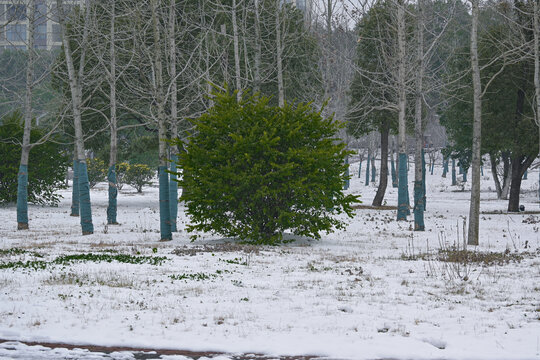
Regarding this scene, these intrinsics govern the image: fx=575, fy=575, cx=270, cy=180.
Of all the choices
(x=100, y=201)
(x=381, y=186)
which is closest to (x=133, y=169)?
(x=100, y=201)

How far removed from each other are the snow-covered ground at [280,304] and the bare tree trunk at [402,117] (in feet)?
29.7

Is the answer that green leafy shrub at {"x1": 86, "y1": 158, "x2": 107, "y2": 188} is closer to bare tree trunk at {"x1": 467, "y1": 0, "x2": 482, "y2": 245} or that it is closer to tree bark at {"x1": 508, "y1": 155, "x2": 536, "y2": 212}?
tree bark at {"x1": 508, "y1": 155, "x2": 536, "y2": 212}

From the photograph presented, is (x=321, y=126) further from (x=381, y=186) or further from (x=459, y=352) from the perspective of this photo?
(x=381, y=186)

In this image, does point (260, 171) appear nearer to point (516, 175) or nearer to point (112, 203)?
point (112, 203)

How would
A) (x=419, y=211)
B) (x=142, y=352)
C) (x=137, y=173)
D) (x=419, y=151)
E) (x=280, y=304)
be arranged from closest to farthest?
(x=142, y=352) < (x=280, y=304) < (x=419, y=211) < (x=419, y=151) < (x=137, y=173)

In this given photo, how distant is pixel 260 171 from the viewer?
52.0ft

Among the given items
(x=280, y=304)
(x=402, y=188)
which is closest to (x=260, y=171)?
(x=280, y=304)

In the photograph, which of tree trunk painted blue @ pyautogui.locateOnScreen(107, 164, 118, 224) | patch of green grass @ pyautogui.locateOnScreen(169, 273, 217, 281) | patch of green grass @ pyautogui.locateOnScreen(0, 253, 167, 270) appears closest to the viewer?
patch of green grass @ pyautogui.locateOnScreen(169, 273, 217, 281)

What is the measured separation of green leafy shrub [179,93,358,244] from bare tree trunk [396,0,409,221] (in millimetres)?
7045

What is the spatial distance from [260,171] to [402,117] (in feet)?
31.3

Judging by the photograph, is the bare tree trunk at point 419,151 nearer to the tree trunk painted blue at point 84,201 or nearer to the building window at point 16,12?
the tree trunk painted blue at point 84,201

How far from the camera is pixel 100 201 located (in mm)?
37750

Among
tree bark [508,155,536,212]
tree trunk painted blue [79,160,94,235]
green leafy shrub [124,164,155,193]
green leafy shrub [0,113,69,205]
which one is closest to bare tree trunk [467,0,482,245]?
tree trunk painted blue [79,160,94,235]

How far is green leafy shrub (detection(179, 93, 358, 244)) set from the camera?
1559 cm
